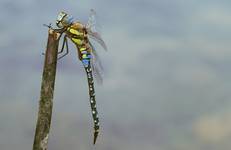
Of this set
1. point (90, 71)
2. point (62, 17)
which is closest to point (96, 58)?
point (90, 71)

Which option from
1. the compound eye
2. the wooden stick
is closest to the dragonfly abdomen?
the compound eye

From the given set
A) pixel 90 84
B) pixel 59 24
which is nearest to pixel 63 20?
pixel 59 24

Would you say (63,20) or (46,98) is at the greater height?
(63,20)

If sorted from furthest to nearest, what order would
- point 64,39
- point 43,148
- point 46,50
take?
point 64,39
point 46,50
point 43,148

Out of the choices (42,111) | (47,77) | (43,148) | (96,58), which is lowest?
(43,148)

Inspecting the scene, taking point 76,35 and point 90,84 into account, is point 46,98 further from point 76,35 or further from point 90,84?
point 76,35

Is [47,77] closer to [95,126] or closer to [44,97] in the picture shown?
[44,97]
